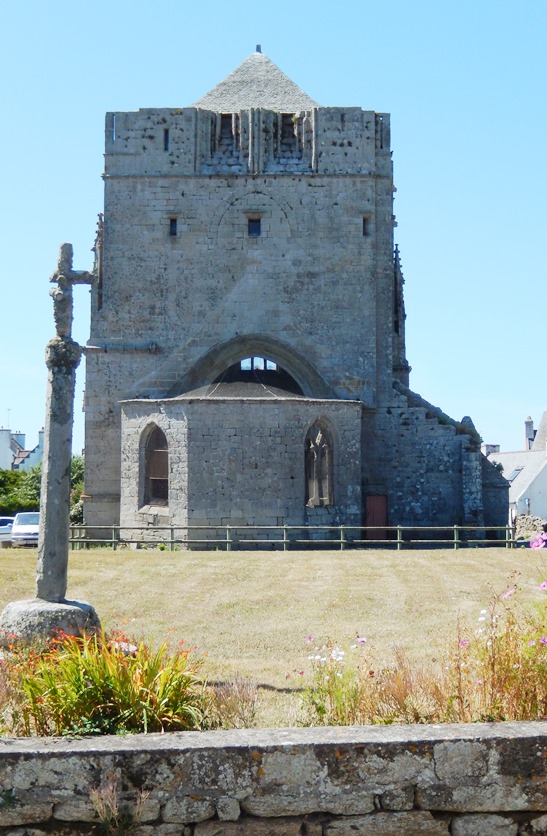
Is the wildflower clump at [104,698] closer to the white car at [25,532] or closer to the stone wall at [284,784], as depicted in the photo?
the stone wall at [284,784]

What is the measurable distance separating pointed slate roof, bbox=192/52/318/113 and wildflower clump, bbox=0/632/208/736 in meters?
26.1

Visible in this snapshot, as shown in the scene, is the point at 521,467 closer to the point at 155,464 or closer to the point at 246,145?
the point at 246,145

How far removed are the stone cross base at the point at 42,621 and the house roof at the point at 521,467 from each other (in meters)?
41.6

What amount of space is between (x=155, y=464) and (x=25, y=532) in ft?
14.8

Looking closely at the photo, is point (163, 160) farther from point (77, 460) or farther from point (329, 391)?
point (77, 460)

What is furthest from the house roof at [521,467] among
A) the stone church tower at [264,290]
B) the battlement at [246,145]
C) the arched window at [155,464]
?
the arched window at [155,464]

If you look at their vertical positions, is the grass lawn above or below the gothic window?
below

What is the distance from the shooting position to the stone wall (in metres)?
5.17

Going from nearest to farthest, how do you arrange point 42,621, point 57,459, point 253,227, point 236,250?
point 42,621
point 57,459
point 236,250
point 253,227

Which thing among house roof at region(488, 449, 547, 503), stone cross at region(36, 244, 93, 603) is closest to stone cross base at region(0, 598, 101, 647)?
stone cross at region(36, 244, 93, 603)

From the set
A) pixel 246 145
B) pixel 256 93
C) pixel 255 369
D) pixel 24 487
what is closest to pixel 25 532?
pixel 255 369

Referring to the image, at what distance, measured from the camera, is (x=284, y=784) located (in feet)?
17.2

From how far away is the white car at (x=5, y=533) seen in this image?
27078mm

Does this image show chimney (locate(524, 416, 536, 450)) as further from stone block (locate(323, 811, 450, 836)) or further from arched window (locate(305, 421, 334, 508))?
stone block (locate(323, 811, 450, 836))
